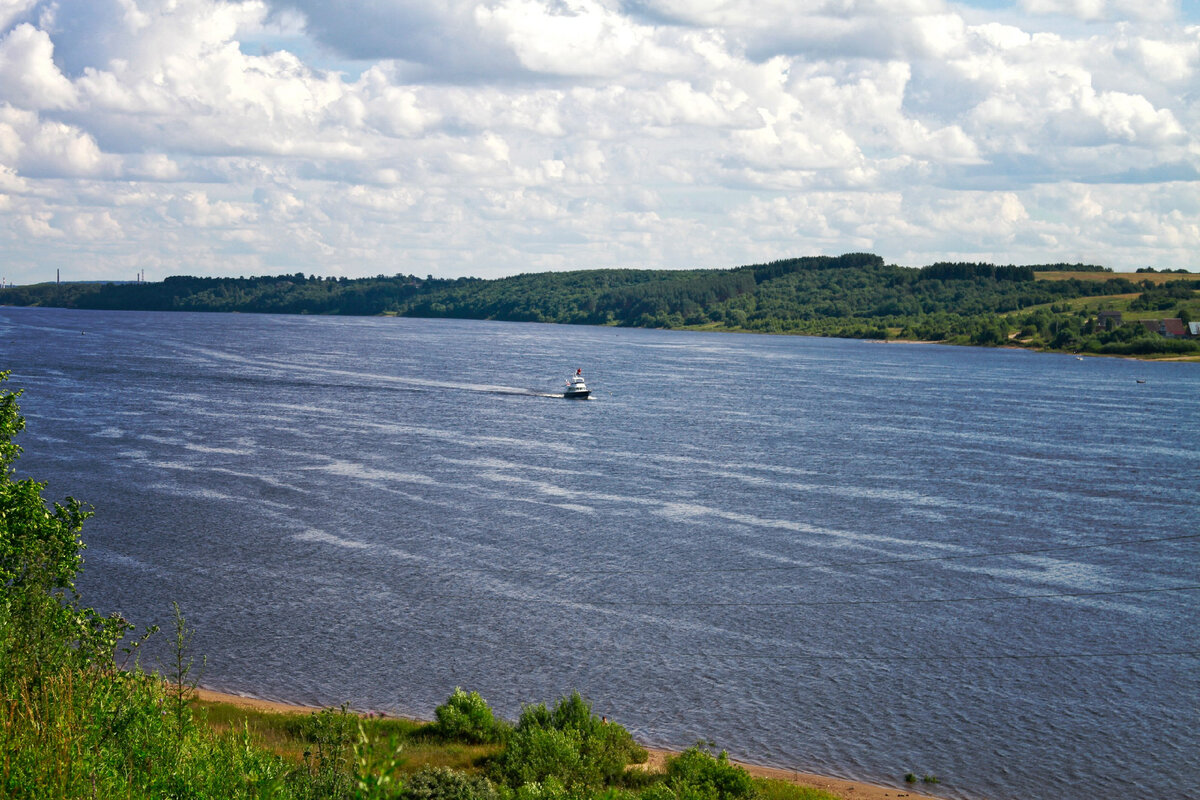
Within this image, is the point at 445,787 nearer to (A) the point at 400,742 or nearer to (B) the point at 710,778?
(A) the point at 400,742

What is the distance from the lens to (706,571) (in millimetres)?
50156

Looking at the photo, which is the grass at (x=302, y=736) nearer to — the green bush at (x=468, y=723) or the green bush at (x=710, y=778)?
the green bush at (x=468, y=723)

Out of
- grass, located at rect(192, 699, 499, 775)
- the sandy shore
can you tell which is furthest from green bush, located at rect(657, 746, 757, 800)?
grass, located at rect(192, 699, 499, 775)

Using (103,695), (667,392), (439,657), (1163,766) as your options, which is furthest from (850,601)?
(667,392)

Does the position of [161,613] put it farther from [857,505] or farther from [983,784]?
[857,505]

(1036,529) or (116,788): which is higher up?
(116,788)

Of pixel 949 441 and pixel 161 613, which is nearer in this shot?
pixel 161 613

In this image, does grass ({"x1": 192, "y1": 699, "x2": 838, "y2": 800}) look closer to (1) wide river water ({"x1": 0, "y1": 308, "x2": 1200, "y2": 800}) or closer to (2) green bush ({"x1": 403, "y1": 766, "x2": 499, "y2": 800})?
(1) wide river water ({"x1": 0, "y1": 308, "x2": 1200, "y2": 800})

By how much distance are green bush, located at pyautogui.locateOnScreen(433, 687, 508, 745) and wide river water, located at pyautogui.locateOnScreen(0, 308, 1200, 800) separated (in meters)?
3.38

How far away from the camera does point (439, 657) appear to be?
3834 centimetres

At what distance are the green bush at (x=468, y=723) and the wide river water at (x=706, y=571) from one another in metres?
3.38

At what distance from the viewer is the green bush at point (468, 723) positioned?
2952cm

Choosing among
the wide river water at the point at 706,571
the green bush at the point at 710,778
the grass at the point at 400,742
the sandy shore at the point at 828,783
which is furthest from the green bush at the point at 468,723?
the green bush at the point at 710,778

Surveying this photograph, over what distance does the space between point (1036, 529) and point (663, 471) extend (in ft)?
87.9
